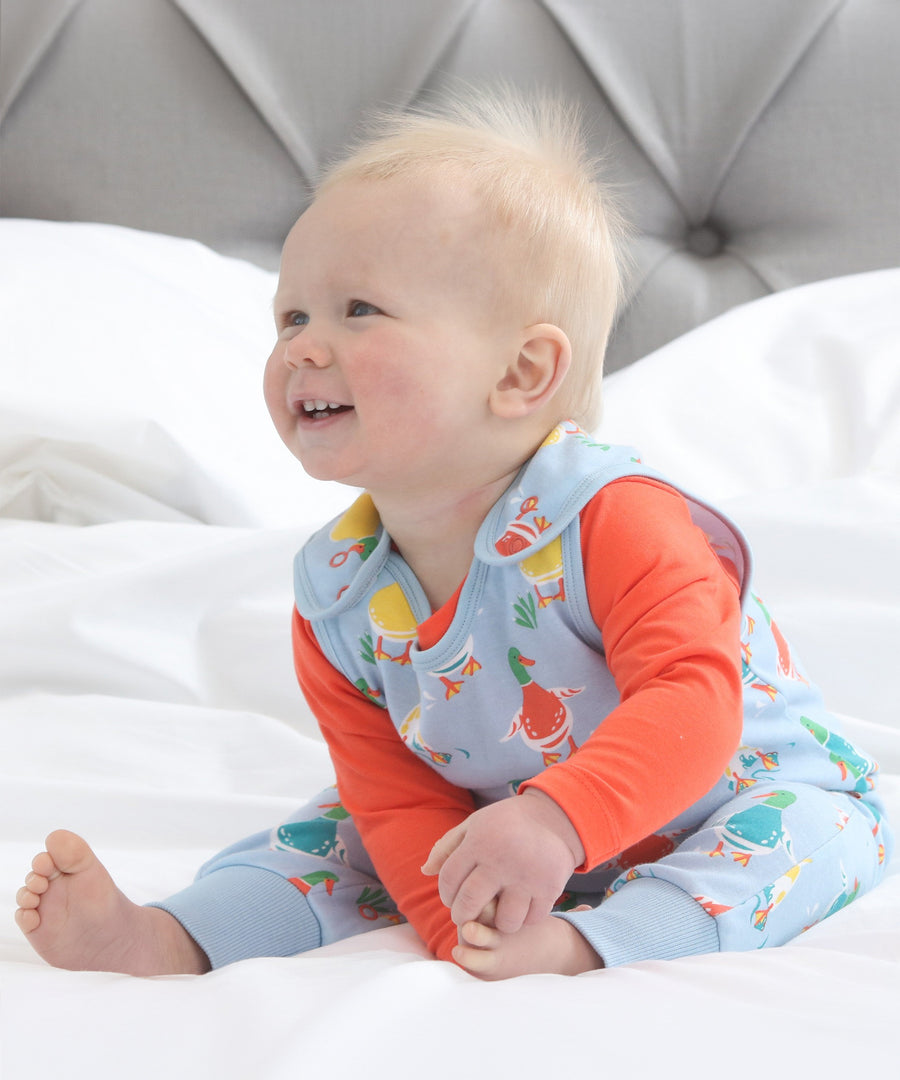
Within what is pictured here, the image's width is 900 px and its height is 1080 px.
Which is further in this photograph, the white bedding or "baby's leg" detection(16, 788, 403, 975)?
"baby's leg" detection(16, 788, 403, 975)

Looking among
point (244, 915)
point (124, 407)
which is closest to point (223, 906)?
point (244, 915)

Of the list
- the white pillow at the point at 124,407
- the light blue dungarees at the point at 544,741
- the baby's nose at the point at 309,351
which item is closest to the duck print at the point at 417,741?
the light blue dungarees at the point at 544,741

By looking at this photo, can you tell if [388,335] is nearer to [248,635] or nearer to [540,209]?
[540,209]

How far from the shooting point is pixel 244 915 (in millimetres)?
644

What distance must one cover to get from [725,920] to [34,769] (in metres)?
0.51

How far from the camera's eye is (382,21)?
1.59m

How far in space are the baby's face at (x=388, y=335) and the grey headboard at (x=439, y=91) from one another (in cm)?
97

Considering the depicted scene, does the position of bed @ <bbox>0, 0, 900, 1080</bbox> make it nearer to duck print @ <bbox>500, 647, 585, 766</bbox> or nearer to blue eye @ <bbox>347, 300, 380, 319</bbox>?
duck print @ <bbox>500, 647, 585, 766</bbox>

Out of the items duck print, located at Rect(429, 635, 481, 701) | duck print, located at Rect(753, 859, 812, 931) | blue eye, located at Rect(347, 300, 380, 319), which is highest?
blue eye, located at Rect(347, 300, 380, 319)

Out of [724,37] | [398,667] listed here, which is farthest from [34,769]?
[724,37]

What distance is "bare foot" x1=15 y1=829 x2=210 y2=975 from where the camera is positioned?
556 mm

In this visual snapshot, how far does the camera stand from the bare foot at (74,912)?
1.82ft

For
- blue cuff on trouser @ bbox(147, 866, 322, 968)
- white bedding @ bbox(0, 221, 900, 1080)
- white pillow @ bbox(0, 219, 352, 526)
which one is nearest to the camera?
white bedding @ bbox(0, 221, 900, 1080)

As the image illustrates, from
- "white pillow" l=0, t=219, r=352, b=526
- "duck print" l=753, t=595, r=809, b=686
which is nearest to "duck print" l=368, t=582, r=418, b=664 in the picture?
"duck print" l=753, t=595, r=809, b=686
